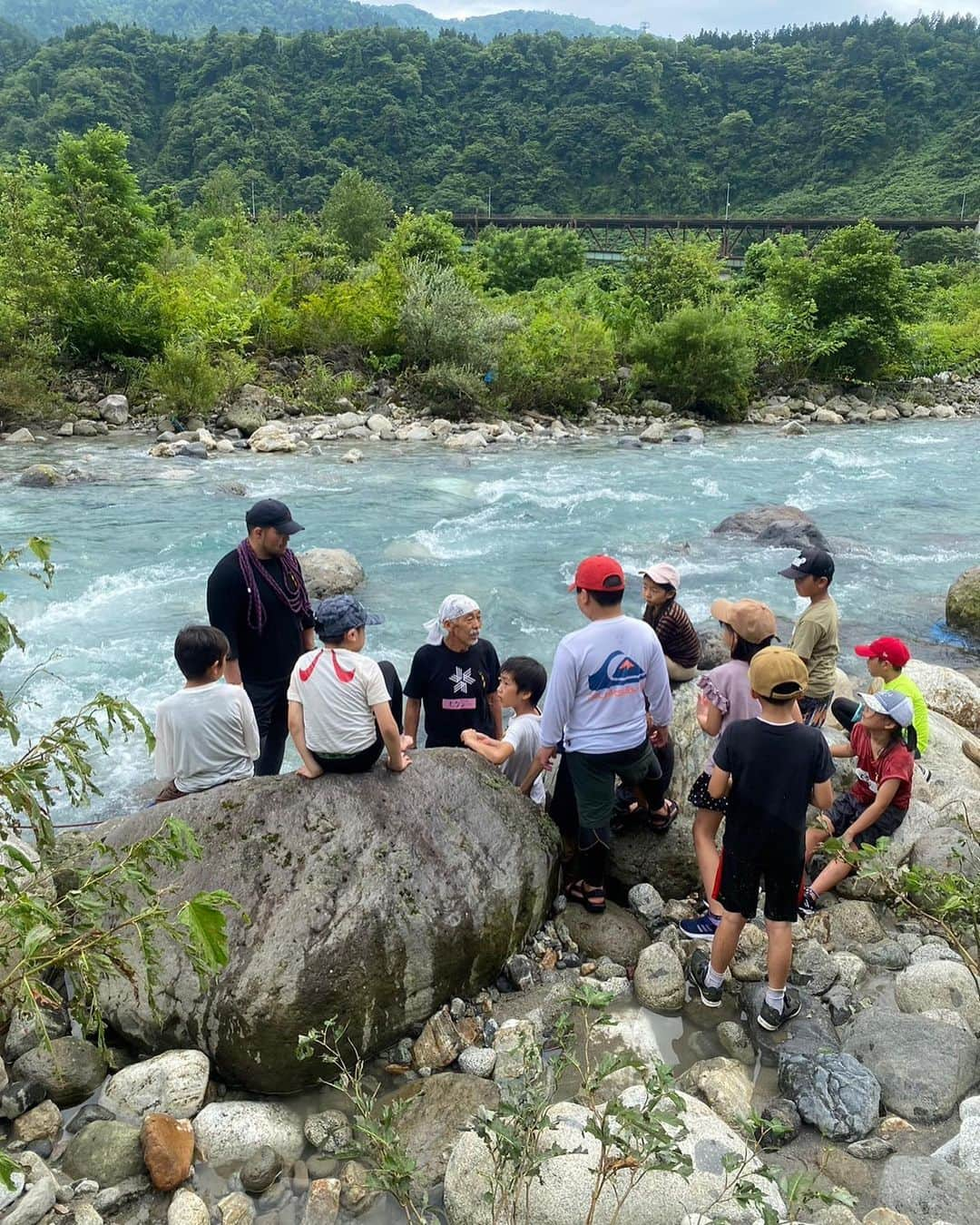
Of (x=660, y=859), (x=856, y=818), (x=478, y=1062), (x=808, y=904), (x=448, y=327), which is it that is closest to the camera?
(x=478, y=1062)

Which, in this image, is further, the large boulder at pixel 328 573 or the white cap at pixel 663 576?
the large boulder at pixel 328 573

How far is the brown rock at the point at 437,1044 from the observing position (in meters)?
3.89

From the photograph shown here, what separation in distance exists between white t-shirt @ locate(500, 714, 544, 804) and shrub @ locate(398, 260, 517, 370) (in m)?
21.5

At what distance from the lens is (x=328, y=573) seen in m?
11.6

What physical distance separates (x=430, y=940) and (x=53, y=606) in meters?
8.82

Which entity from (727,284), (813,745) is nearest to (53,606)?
(813,745)

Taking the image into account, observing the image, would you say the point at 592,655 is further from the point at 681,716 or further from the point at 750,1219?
the point at 750,1219

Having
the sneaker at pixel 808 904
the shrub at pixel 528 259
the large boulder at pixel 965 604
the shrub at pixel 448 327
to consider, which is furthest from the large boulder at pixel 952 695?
the shrub at pixel 528 259

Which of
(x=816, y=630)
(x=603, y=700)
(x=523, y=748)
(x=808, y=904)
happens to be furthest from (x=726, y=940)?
(x=816, y=630)

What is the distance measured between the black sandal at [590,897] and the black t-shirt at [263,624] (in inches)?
86.8

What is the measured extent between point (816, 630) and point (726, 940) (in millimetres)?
2397

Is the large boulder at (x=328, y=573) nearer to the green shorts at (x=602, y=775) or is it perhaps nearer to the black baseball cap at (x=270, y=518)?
the black baseball cap at (x=270, y=518)

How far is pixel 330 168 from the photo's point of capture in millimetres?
89062

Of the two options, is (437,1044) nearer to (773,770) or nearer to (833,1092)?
(833,1092)
